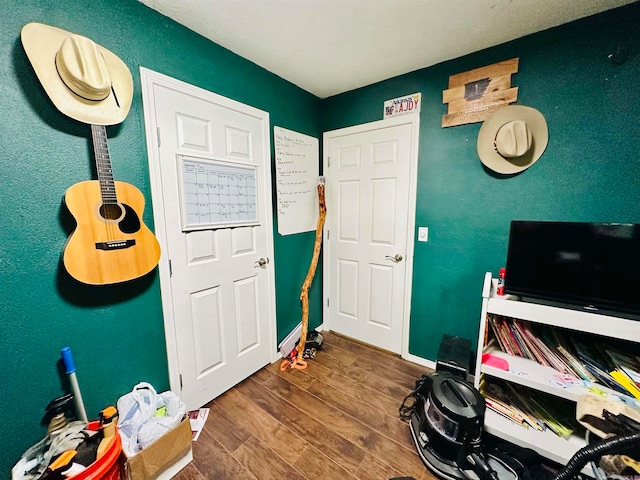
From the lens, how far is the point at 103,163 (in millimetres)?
1161

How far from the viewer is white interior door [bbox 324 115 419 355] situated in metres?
2.14

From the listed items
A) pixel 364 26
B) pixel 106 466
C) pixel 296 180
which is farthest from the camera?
pixel 296 180

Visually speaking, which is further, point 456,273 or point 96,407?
point 456,273

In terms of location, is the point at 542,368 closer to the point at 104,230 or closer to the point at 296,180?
the point at 296,180

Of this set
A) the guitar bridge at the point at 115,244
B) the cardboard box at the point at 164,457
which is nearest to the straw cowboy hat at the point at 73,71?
the guitar bridge at the point at 115,244

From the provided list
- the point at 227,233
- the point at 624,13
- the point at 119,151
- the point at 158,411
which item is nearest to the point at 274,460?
the point at 158,411

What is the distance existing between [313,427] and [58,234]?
1703 millimetres

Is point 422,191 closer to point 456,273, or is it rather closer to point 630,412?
point 456,273

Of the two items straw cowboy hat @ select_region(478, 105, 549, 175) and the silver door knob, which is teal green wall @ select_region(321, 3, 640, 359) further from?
the silver door knob

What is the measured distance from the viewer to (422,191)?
205cm

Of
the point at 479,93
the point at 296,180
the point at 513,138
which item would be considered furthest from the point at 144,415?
the point at 479,93

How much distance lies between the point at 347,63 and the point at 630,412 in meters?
2.47

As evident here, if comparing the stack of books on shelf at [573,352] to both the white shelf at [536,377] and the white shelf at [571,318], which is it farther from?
the white shelf at [571,318]

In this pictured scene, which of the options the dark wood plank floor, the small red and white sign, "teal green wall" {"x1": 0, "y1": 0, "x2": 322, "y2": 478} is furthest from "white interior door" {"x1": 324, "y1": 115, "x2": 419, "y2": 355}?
"teal green wall" {"x1": 0, "y1": 0, "x2": 322, "y2": 478}
